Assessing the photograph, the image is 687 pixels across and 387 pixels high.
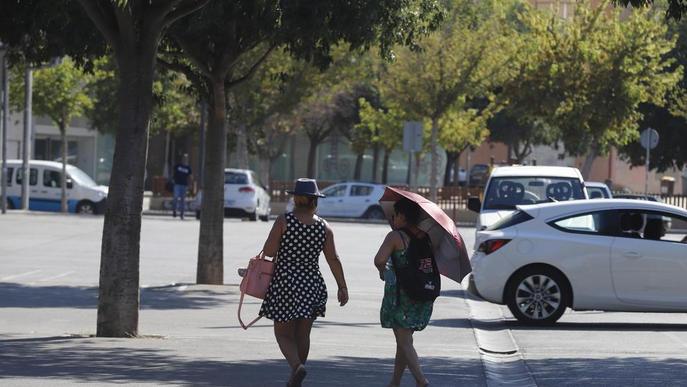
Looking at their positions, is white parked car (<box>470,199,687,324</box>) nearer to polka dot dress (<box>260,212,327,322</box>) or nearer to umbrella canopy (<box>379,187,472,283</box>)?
umbrella canopy (<box>379,187,472,283</box>)

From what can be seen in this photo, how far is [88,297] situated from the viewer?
18.1 meters

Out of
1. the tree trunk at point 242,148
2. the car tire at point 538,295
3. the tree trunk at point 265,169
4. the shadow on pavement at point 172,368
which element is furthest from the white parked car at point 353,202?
the shadow on pavement at point 172,368

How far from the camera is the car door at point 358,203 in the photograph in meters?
44.9

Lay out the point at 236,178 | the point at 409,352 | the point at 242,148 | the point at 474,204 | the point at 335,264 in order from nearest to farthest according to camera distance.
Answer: the point at 409,352
the point at 335,264
the point at 474,204
the point at 236,178
the point at 242,148

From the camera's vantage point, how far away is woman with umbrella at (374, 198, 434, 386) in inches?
384

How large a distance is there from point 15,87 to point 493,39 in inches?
639

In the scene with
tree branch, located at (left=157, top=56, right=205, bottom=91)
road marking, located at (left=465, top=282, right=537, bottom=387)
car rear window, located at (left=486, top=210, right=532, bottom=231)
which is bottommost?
road marking, located at (left=465, top=282, right=537, bottom=387)

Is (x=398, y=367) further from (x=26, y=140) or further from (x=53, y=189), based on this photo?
(x=53, y=189)

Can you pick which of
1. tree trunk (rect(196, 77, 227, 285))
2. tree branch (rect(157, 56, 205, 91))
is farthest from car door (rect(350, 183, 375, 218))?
tree branch (rect(157, 56, 205, 91))

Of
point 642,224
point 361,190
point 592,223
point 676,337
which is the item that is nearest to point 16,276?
point 592,223

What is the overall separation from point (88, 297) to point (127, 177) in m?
5.57

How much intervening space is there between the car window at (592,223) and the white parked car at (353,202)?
28.4 m

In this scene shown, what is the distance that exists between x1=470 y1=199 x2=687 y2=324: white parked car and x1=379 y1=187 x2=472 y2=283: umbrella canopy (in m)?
6.26

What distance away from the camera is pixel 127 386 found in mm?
9930
